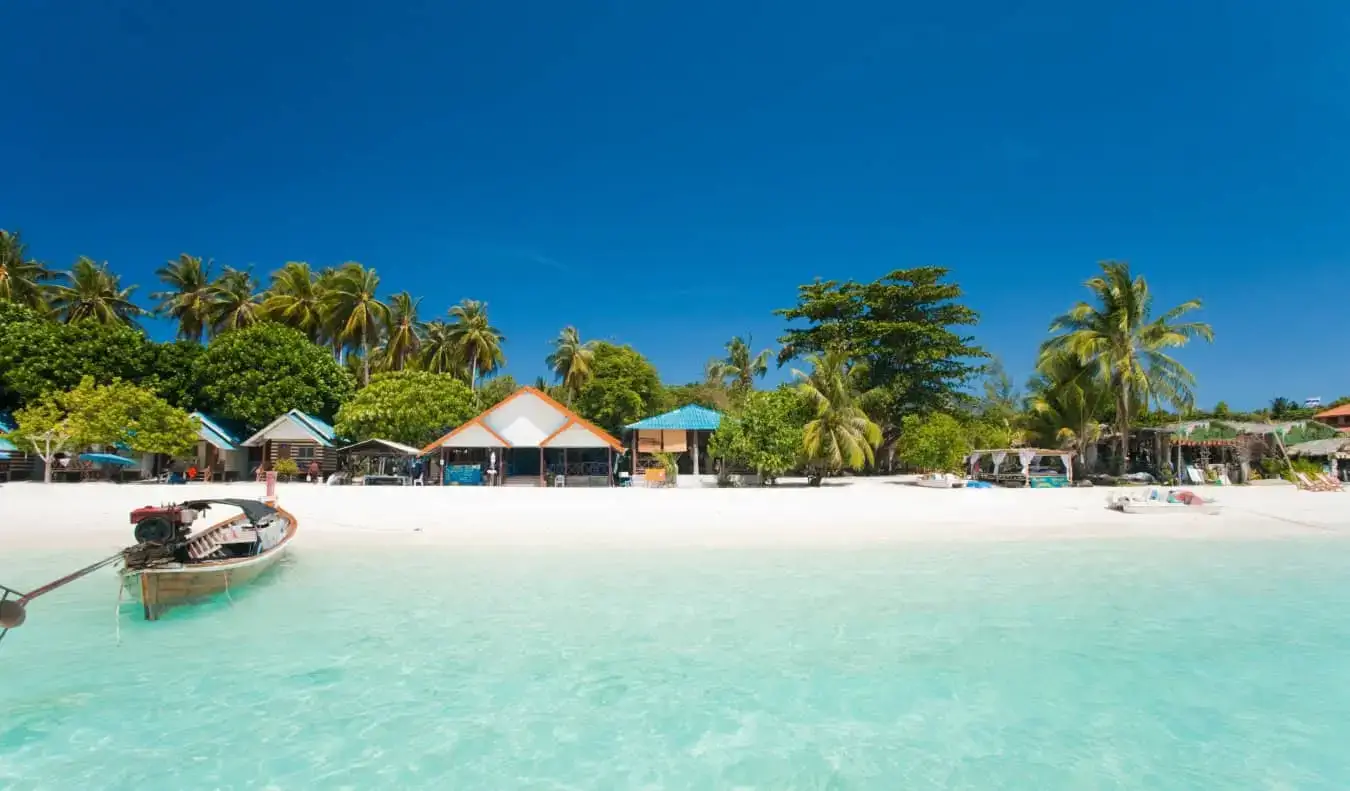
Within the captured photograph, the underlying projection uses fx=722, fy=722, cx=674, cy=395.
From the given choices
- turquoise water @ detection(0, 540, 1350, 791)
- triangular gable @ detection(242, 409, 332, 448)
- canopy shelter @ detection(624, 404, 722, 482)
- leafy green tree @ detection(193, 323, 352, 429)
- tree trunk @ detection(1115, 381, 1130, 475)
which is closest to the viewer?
turquoise water @ detection(0, 540, 1350, 791)

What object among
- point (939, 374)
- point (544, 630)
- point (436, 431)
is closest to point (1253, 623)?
point (544, 630)

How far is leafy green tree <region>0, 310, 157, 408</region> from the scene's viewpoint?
29375 millimetres

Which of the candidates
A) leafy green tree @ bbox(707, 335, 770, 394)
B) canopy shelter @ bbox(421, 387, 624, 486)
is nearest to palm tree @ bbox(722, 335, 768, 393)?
leafy green tree @ bbox(707, 335, 770, 394)

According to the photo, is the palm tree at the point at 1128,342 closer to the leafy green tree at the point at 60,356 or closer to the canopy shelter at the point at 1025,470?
the canopy shelter at the point at 1025,470

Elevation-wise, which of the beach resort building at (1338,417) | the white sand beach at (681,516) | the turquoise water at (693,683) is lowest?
the turquoise water at (693,683)

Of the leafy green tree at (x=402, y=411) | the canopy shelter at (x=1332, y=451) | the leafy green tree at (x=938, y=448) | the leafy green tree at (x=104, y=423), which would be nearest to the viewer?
the leafy green tree at (x=104, y=423)

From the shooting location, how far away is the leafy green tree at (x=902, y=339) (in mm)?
33969

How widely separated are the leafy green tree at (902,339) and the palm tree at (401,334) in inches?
907

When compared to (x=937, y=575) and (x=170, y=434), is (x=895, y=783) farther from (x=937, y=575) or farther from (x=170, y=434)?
(x=170, y=434)

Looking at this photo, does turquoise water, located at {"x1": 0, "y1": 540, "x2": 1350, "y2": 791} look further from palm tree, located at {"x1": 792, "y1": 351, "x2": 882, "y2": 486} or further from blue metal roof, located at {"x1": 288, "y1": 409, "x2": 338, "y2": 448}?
blue metal roof, located at {"x1": 288, "y1": 409, "x2": 338, "y2": 448}

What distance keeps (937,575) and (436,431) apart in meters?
Result: 25.1

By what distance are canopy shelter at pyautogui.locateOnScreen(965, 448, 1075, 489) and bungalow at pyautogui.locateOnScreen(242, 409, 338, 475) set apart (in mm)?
26374

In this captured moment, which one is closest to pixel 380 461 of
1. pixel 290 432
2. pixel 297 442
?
pixel 297 442

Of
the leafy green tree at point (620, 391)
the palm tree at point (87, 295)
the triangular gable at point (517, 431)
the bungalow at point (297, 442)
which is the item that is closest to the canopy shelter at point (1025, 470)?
the triangular gable at point (517, 431)
